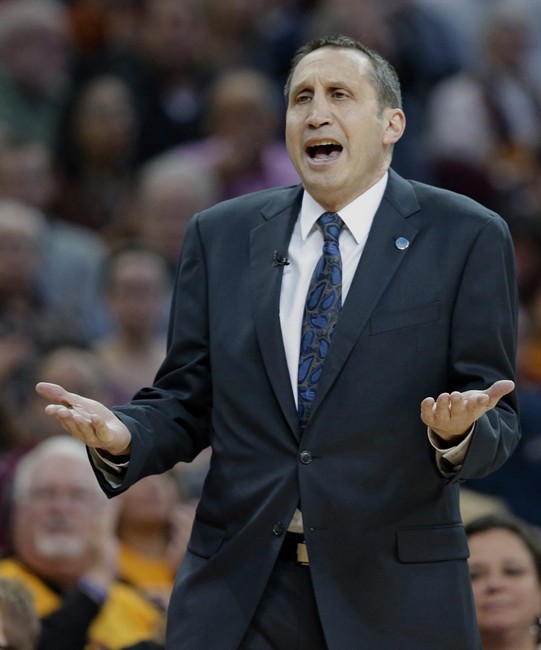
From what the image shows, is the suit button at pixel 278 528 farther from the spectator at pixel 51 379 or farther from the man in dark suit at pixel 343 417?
the spectator at pixel 51 379

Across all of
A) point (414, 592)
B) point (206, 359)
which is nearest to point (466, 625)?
point (414, 592)

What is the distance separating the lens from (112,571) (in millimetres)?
5215

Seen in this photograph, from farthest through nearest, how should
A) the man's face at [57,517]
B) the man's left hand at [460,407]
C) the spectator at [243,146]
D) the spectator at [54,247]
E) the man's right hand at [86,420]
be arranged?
the spectator at [243,146], the spectator at [54,247], the man's face at [57,517], the man's right hand at [86,420], the man's left hand at [460,407]

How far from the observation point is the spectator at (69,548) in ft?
15.9

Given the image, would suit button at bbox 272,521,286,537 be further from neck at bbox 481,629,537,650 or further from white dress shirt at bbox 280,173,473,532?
neck at bbox 481,629,537,650

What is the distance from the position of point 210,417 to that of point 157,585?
7.80ft

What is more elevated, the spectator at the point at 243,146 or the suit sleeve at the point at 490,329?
the spectator at the point at 243,146

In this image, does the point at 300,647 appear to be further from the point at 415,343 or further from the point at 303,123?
the point at 303,123

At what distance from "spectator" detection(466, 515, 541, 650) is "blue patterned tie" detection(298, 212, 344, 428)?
73.6 inches

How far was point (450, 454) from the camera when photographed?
2.79 metres

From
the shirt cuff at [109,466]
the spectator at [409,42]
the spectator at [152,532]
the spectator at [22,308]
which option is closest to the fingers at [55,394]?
the shirt cuff at [109,466]

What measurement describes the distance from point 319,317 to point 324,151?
0.38 metres


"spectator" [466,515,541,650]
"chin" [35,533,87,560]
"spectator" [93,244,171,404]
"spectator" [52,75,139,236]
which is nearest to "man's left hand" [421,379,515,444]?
"spectator" [466,515,541,650]

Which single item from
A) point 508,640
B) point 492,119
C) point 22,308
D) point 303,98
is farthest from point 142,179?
point 303,98
